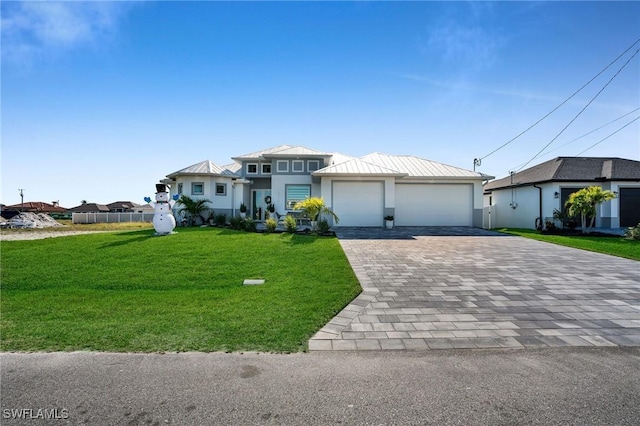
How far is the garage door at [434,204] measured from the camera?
18.4 meters

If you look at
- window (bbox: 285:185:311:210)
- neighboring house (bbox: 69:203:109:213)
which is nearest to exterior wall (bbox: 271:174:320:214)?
window (bbox: 285:185:311:210)

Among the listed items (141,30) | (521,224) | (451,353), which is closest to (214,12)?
(141,30)

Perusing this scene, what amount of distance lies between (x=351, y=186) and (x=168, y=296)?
13.1 metres

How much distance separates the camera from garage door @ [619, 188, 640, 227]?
17.5 metres

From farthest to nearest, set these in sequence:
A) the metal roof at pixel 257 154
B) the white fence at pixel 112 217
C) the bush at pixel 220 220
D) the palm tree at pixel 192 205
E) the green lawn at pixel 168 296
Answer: the white fence at pixel 112 217 → the metal roof at pixel 257 154 → the palm tree at pixel 192 205 → the bush at pixel 220 220 → the green lawn at pixel 168 296

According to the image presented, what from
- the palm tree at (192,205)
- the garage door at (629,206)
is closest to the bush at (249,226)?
the palm tree at (192,205)

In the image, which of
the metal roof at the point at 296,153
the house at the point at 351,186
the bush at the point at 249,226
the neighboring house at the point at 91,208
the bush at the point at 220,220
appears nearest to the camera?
the bush at the point at 249,226

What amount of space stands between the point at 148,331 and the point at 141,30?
9.08m

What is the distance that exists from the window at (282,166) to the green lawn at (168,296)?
982cm

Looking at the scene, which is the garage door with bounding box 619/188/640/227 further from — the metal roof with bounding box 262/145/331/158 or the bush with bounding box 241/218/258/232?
the bush with bounding box 241/218/258/232

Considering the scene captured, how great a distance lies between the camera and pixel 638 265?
8.23 m

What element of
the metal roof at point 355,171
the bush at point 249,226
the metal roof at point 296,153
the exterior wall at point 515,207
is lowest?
the bush at point 249,226

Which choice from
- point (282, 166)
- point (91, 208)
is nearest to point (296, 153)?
point (282, 166)

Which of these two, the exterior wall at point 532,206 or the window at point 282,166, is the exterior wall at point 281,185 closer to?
the window at point 282,166
